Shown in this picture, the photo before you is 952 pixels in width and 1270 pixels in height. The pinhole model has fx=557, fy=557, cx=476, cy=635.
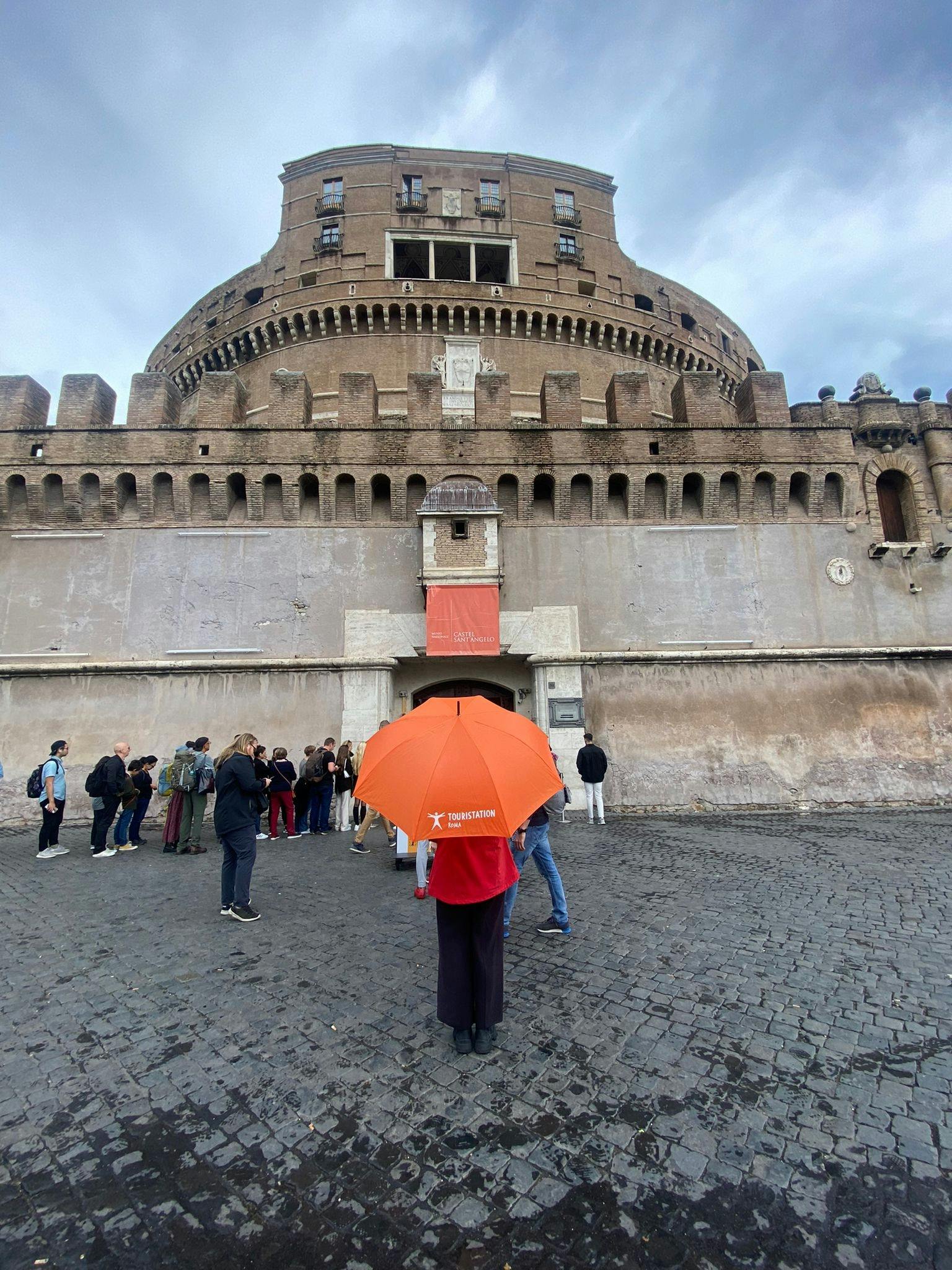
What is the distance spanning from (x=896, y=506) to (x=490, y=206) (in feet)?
66.7

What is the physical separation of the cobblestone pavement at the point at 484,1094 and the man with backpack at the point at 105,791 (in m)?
2.92

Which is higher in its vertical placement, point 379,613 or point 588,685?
point 379,613

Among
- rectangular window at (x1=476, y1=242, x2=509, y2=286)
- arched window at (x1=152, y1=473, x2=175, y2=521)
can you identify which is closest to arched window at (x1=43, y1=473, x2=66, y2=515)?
arched window at (x1=152, y1=473, x2=175, y2=521)

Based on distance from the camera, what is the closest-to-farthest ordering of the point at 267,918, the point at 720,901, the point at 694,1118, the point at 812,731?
the point at 694,1118, the point at 267,918, the point at 720,901, the point at 812,731

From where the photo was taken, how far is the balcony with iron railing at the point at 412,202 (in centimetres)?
2308

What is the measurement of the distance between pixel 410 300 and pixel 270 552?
1391 cm

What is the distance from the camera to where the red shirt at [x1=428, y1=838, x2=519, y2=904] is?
10.3ft

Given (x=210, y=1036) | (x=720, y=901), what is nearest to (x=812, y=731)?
(x=720, y=901)

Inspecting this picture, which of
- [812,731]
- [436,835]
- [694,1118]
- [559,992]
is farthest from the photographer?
[812,731]

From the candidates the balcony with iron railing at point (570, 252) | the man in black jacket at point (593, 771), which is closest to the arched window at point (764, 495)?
the man in black jacket at point (593, 771)

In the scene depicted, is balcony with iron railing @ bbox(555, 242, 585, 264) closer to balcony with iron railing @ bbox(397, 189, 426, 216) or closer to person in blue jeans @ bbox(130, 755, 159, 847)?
balcony with iron railing @ bbox(397, 189, 426, 216)

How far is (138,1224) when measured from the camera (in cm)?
207

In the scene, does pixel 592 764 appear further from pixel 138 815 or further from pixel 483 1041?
pixel 138 815

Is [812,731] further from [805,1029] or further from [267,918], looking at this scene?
[267,918]
